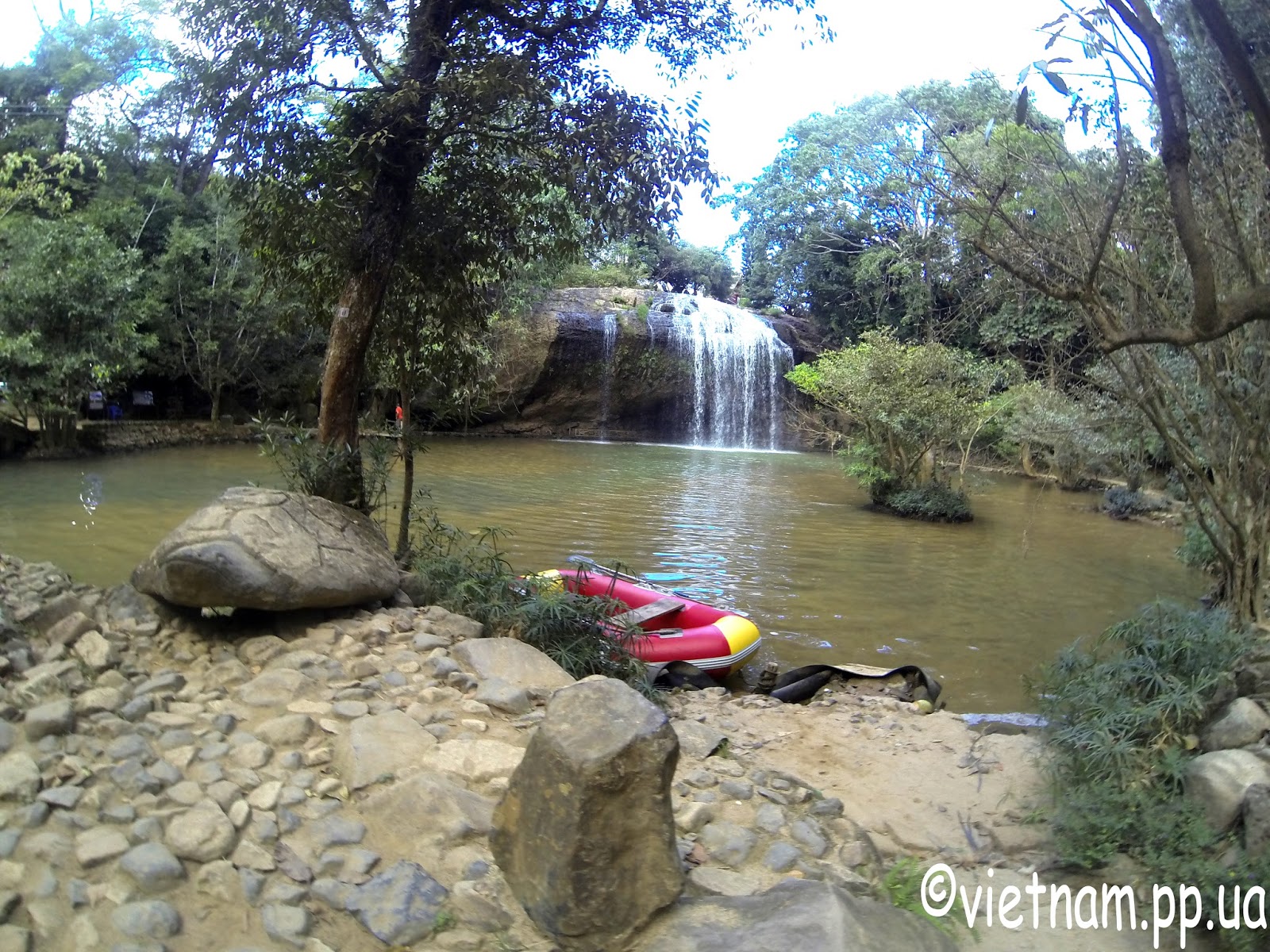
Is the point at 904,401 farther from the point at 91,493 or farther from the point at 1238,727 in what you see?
the point at 91,493

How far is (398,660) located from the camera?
4.29 metres

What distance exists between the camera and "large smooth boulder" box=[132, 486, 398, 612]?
422 centimetres

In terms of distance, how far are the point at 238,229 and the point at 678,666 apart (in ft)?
50.5

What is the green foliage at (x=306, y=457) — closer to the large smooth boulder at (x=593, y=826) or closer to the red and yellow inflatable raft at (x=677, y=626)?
the red and yellow inflatable raft at (x=677, y=626)

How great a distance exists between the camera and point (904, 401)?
1478cm

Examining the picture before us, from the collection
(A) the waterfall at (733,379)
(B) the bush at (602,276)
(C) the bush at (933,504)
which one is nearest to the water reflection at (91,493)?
(C) the bush at (933,504)

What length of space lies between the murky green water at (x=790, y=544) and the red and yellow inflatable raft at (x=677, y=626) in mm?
732

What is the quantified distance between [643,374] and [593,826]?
81.0 ft

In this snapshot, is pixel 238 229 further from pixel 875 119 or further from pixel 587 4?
pixel 875 119

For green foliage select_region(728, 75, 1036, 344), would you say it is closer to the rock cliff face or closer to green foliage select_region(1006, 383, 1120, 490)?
the rock cliff face

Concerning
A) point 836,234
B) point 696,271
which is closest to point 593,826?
point 836,234

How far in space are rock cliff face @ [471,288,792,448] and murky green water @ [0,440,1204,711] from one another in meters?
7.47

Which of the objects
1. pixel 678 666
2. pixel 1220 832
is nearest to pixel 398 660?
pixel 678 666

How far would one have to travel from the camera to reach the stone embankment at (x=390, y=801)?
7.90 ft
